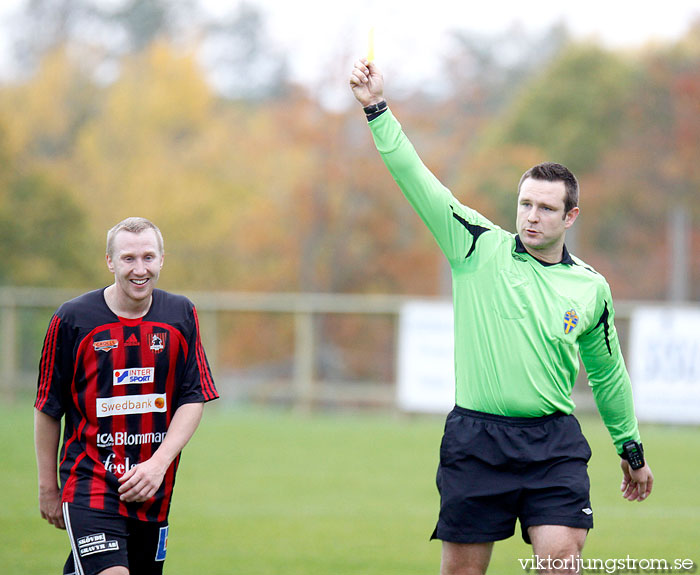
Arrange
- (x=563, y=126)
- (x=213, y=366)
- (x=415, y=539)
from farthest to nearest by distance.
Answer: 1. (x=563, y=126)
2. (x=213, y=366)
3. (x=415, y=539)

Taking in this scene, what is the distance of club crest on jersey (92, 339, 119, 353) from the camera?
479cm

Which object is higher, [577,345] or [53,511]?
[577,345]

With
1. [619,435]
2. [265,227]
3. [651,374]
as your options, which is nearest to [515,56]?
[265,227]

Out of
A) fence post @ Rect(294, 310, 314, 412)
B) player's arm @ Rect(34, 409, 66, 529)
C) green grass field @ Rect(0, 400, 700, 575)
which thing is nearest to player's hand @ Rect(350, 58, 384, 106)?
player's arm @ Rect(34, 409, 66, 529)

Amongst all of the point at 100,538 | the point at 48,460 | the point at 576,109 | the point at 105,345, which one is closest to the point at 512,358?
the point at 105,345

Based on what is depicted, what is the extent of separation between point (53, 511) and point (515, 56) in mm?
42048

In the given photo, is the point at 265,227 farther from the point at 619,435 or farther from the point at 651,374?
the point at 619,435

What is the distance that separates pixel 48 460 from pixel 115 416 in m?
0.35

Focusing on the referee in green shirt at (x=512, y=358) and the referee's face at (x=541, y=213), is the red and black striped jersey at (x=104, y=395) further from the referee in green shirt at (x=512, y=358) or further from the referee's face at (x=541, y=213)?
the referee's face at (x=541, y=213)

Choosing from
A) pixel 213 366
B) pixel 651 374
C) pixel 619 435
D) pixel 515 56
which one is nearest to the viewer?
pixel 619 435

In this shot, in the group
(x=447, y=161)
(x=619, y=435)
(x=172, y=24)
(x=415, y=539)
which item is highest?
(x=172, y=24)

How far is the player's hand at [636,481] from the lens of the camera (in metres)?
5.29

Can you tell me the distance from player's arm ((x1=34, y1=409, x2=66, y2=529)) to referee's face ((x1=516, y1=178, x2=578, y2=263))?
2305 millimetres

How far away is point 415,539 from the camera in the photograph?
360 inches
